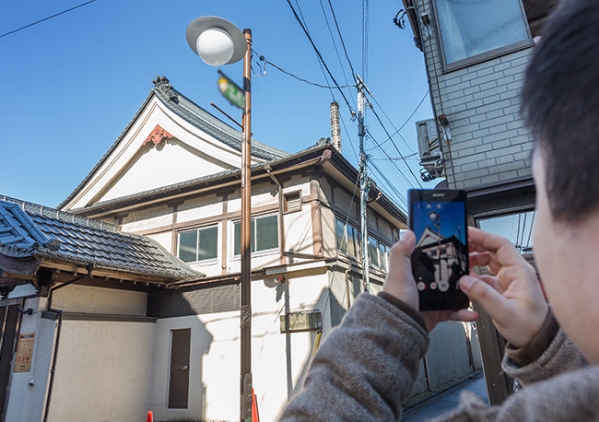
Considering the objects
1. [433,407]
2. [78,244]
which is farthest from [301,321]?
[78,244]

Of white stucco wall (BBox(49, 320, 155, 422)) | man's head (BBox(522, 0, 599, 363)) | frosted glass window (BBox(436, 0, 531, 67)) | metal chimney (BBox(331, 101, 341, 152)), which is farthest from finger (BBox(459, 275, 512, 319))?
metal chimney (BBox(331, 101, 341, 152))

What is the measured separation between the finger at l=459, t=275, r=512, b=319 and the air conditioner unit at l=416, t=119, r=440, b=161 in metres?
6.71

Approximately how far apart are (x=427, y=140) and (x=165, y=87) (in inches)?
444

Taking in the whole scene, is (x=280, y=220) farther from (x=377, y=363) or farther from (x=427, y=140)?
(x=377, y=363)

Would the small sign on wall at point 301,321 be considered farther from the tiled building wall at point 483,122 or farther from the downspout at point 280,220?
the tiled building wall at point 483,122

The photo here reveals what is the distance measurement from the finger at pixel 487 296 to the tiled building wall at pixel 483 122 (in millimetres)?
5020

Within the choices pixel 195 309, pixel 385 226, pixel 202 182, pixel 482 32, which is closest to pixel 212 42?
pixel 482 32

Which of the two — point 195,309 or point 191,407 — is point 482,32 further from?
point 191,407

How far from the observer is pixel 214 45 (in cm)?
565

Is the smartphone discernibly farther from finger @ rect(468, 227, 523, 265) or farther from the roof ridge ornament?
the roof ridge ornament

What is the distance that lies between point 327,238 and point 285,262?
1298mm

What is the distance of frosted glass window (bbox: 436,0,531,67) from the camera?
5.86 metres

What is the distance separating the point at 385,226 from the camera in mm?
14148

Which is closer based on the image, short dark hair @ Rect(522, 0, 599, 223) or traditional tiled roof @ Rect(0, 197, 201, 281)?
short dark hair @ Rect(522, 0, 599, 223)
